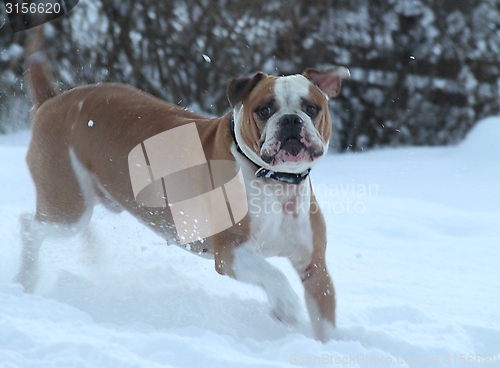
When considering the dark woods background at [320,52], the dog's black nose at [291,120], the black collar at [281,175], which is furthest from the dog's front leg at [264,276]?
the dark woods background at [320,52]

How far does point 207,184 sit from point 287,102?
546 millimetres

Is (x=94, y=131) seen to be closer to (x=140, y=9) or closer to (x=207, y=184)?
(x=207, y=184)

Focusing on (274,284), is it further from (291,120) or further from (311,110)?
(311,110)

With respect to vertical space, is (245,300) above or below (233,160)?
below

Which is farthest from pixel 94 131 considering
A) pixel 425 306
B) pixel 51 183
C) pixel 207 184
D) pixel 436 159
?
pixel 436 159

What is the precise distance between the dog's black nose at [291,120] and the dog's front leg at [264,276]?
567 mm

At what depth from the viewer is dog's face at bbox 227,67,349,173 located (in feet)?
9.30

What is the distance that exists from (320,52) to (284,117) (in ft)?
18.7

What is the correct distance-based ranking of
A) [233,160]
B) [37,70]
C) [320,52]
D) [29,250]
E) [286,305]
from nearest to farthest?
[286,305] < [233,160] < [29,250] < [37,70] < [320,52]

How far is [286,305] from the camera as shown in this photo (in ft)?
8.80

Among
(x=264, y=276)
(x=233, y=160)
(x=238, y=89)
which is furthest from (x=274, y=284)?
(x=238, y=89)

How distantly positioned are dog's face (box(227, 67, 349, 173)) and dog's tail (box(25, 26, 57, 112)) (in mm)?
1264

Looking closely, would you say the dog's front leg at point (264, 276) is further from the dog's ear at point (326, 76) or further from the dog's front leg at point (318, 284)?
the dog's ear at point (326, 76)

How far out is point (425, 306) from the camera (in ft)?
11.3
